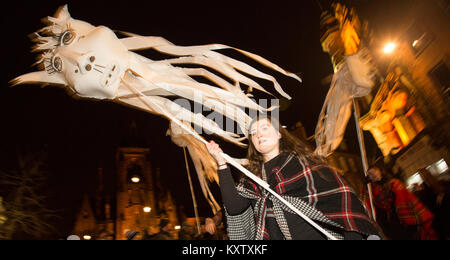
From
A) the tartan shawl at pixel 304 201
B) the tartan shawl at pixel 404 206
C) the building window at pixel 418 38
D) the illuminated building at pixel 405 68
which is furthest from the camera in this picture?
the building window at pixel 418 38

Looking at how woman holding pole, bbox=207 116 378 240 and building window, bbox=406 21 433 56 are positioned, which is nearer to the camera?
woman holding pole, bbox=207 116 378 240

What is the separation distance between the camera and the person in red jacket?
13.0 ft

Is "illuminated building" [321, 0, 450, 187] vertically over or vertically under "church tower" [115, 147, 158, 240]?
under

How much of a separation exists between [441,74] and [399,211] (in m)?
7.65

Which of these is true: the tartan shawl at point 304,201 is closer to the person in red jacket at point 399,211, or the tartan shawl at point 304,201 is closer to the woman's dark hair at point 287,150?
the woman's dark hair at point 287,150

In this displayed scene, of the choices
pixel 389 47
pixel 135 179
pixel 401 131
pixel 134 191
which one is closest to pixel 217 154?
pixel 389 47

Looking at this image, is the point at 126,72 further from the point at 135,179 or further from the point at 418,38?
the point at 135,179

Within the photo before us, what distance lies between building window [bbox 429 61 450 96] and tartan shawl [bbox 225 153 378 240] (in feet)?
29.2

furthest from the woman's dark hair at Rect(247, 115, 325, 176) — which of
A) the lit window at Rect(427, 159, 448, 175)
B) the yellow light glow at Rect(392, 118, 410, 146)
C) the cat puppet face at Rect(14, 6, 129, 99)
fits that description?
the yellow light glow at Rect(392, 118, 410, 146)

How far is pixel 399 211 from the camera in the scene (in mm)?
4168

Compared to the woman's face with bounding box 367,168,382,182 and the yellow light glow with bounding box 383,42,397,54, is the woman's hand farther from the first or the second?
the yellow light glow with bounding box 383,42,397,54

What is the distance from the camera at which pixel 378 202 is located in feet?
14.4

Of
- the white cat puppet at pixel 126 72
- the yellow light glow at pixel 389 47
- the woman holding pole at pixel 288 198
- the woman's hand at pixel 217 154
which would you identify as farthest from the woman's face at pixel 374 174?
the yellow light glow at pixel 389 47

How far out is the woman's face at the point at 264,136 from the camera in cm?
247
